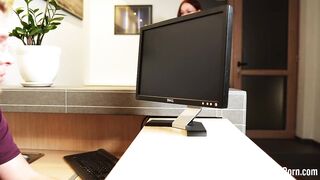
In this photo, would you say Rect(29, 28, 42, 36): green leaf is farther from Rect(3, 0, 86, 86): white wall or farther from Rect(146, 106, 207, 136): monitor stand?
Rect(3, 0, 86, 86): white wall

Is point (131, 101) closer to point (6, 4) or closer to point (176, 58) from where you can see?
point (176, 58)

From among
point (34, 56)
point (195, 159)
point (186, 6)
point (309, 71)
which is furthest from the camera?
point (309, 71)

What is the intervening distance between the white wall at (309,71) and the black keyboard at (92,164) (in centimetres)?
289

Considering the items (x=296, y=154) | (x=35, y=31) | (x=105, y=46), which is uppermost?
(x=105, y=46)

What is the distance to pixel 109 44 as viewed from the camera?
2.93 m

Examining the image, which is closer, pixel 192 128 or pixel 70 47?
pixel 192 128

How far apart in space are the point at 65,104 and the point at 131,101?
0.27 m

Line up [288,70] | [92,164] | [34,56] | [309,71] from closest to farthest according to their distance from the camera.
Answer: [92,164] < [34,56] < [309,71] < [288,70]

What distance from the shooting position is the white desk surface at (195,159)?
57 centimetres

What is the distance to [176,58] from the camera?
1.02 metres

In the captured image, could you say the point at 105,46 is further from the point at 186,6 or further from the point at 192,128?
the point at 192,128

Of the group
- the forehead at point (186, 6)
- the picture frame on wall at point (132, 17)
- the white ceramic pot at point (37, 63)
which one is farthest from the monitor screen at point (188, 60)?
the picture frame on wall at point (132, 17)

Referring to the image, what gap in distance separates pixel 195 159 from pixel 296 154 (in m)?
2.69

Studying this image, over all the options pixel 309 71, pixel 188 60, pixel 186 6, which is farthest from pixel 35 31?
pixel 309 71
